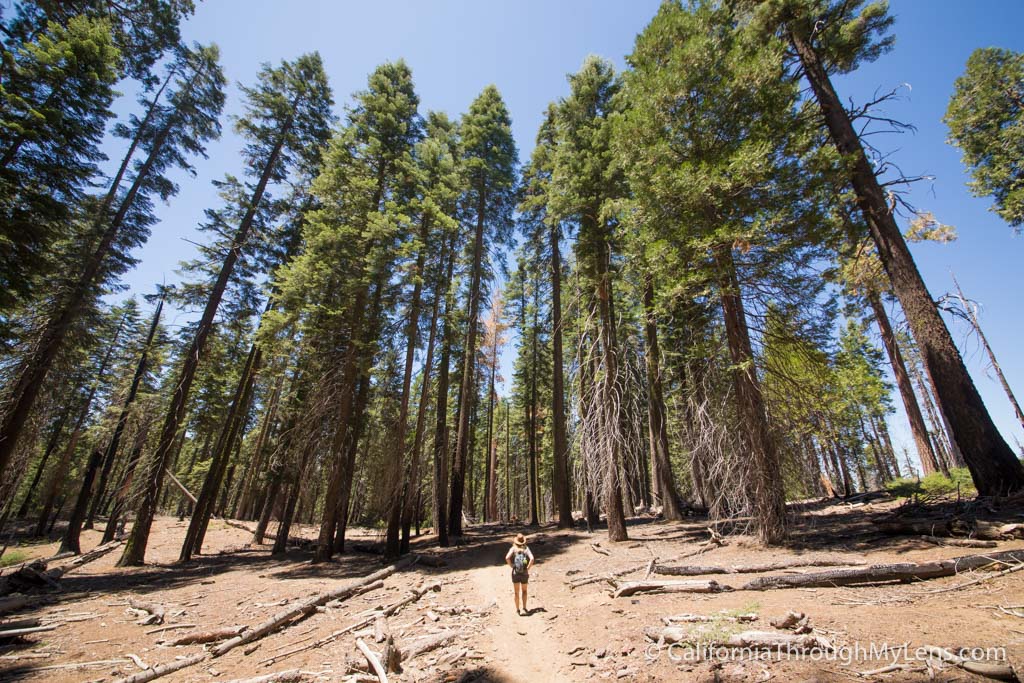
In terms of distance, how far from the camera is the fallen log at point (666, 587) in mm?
5946

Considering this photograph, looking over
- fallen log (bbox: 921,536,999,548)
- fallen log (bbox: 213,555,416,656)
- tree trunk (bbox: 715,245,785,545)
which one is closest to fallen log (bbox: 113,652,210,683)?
fallen log (bbox: 213,555,416,656)

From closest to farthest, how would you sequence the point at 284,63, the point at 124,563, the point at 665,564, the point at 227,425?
the point at 665,564
the point at 124,563
the point at 227,425
the point at 284,63

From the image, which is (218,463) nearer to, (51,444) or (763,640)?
(763,640)

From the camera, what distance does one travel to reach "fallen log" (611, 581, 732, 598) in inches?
234

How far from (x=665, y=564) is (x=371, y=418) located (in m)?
12.8

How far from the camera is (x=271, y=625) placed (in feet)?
22.6

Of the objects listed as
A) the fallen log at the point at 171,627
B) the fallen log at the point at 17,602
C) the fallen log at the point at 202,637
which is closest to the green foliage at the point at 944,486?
the fallen log at the point at 202,637

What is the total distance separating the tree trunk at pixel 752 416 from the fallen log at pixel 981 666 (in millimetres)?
5444

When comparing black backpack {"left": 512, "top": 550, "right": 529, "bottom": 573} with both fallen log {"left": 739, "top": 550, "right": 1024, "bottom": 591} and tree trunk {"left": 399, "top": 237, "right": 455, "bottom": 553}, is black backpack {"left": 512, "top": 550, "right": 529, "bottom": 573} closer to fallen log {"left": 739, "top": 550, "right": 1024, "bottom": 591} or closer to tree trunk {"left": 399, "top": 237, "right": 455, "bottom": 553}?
fallen log {"left": 739, "top": 550, "right": 1024, "bottom": 591}

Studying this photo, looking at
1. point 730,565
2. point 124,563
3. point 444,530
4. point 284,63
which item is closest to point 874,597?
point 730,565

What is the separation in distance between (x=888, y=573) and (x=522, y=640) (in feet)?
17.5

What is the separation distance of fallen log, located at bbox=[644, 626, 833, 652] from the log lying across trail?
7000mm

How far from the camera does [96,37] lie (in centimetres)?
1129

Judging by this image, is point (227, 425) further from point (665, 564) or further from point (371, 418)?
point (665, 564)
